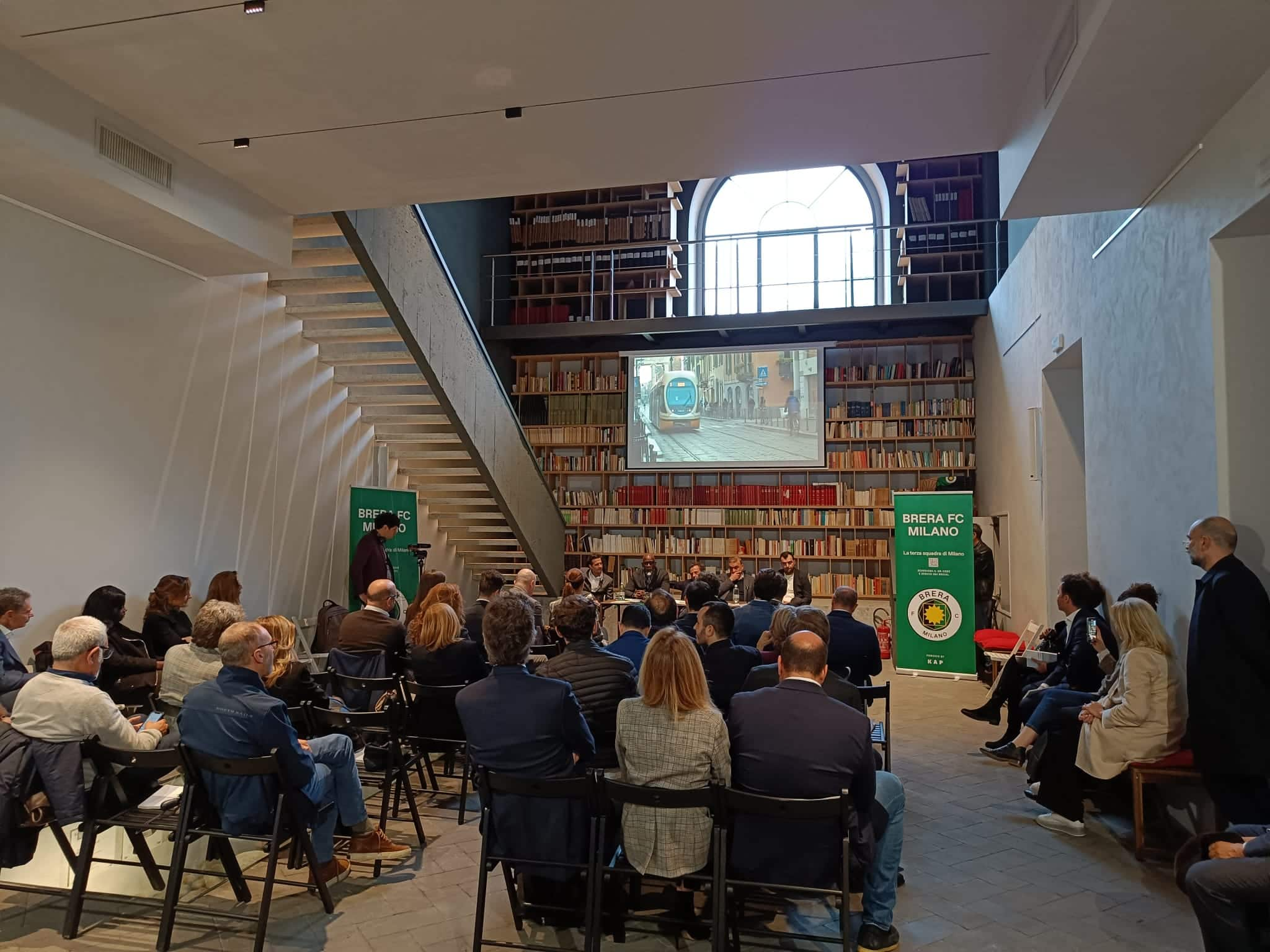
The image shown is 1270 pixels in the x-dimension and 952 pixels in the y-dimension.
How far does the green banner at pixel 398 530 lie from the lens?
8391mm

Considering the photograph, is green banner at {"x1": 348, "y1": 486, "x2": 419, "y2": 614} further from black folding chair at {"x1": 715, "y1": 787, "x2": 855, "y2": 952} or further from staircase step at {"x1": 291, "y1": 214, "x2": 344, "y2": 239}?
black folding chair at {"x1": 715, "y1": 787, "x2": 855, "y2": 952}

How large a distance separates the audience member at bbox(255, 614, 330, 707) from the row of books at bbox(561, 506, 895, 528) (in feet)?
25.7

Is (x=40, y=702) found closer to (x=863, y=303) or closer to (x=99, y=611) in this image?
(x=99, y=611)

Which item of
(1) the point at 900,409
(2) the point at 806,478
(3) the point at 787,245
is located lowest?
(2) the point at 806,478

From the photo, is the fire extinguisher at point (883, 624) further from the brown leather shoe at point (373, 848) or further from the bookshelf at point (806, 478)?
the brown leather shoe at point (373, 848)

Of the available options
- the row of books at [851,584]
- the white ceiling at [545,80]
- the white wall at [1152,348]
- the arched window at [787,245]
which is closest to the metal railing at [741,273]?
the arched window at [787,245]

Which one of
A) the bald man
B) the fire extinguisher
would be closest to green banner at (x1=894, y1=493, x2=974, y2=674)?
the fire extinguisher

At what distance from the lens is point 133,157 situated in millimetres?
5031

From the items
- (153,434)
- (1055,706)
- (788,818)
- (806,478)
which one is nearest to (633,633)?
(788,818)

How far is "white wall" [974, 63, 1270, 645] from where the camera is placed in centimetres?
389

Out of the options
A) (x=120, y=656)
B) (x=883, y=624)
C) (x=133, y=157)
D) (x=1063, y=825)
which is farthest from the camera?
(x=883, y=624)

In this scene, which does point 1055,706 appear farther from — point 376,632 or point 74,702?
point 74,702

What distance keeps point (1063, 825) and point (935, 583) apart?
439 cm

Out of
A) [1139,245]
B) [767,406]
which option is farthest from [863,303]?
[1139,245]
